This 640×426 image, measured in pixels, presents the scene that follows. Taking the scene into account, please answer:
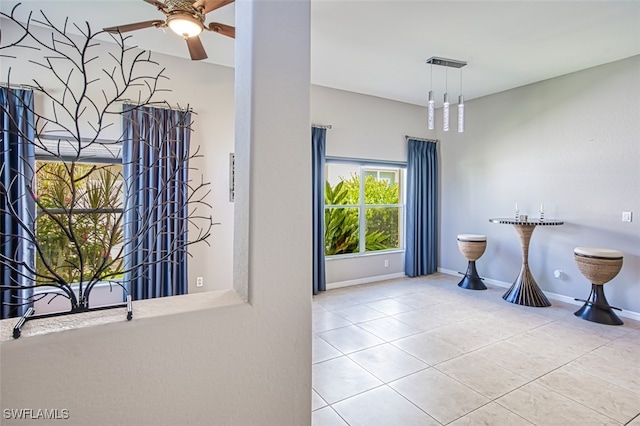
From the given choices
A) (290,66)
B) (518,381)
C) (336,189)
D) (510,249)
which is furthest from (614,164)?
(290,66)

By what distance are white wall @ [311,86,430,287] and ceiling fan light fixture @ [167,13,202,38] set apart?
241 cm

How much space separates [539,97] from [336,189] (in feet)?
10.1

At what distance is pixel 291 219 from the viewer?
3.51 ft

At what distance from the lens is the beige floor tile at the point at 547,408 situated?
1.96 meters

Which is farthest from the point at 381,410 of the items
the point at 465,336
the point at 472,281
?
the point at 472,281

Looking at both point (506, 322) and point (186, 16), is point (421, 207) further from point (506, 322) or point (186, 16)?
point (186, 16)

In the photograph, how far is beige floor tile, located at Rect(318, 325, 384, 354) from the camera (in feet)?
9.65

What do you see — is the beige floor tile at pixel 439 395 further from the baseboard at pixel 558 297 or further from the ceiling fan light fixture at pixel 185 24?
the ceiling fan light fixture at pixel 185 24

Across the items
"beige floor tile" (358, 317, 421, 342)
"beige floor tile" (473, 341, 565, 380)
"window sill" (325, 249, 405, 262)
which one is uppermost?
"window sill" (325, 249, 405, 262)

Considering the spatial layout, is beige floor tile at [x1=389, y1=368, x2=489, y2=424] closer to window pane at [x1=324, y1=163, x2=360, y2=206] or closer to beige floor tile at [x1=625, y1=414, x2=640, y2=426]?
beige floor tile at [x1=625, y1=414, x2=640, y2=426]

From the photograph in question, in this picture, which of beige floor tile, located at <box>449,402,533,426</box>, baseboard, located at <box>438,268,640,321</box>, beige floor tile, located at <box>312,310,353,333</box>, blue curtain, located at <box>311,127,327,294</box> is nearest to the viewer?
beige floor tile, located at <box>449,402,533,426</box>

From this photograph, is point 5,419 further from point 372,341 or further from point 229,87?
point 229,87

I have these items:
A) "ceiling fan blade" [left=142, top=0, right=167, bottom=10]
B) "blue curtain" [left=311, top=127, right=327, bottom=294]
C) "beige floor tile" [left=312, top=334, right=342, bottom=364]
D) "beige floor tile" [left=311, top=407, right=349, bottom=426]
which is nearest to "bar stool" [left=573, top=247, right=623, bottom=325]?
"beige floor tile" [left=312, top=334, right=342, bottom=364]

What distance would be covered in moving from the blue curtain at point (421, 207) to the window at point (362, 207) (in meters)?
0.25
